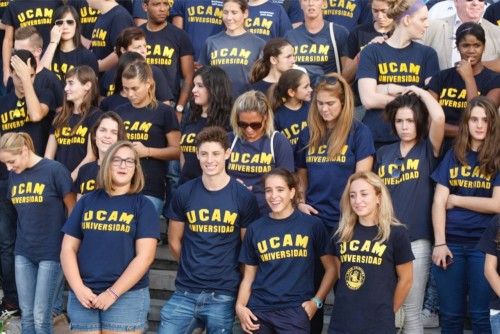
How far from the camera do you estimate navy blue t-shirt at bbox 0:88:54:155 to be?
9750 mm

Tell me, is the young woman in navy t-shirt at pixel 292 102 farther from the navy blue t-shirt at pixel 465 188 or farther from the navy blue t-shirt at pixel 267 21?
the navy blue t-shirt at pixel 267 21

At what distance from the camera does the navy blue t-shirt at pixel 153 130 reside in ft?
29.8

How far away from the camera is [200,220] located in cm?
802

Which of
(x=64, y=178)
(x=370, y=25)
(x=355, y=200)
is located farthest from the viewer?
(x=370, y=25)

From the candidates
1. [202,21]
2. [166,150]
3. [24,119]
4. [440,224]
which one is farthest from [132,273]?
[202,21]

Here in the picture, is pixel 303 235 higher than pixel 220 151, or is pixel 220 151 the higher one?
pixel 220 151

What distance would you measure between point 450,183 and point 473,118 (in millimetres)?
476

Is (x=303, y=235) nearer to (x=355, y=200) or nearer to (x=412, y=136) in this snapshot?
(x=355, y=200)

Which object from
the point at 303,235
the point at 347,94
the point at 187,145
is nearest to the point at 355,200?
the point at 303,235

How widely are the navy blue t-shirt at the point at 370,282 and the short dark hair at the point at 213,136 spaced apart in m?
1.21

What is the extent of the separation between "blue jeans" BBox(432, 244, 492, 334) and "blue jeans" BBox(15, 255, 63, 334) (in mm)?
2828

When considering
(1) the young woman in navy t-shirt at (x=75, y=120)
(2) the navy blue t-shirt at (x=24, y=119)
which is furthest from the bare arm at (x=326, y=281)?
(2) the navy blue t-shirt at (x=24, y=119)

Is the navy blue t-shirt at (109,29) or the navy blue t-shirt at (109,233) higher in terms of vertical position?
the navy blue t-shirt at (109,29)

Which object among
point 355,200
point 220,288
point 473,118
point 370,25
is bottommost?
point 220,288
